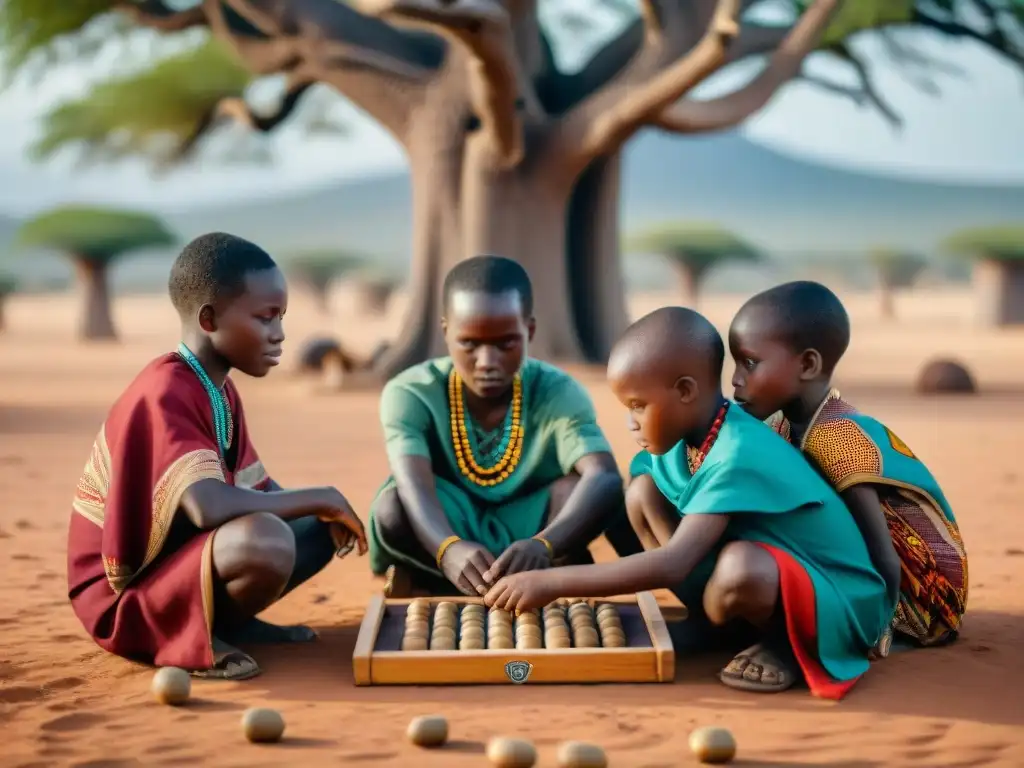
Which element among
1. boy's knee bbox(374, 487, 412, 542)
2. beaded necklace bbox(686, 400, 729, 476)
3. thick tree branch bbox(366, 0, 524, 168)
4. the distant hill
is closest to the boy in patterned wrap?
boy's knee bbox(374, 487, 412, 542)

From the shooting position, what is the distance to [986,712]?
3.38m

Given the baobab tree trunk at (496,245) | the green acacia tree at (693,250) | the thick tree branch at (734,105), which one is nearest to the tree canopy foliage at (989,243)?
the green acacia tree at (693,250)

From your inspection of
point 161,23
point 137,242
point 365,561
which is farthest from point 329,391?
point 137,242

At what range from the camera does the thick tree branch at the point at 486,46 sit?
8.98 m

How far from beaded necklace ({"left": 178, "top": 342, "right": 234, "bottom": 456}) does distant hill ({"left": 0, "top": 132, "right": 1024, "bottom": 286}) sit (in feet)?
279

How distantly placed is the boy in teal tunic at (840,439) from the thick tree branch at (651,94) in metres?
6.03

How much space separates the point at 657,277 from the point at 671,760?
76268 mm

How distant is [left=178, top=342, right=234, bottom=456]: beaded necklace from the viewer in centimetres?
383

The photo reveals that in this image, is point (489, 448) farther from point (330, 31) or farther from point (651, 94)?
point (330, 31)

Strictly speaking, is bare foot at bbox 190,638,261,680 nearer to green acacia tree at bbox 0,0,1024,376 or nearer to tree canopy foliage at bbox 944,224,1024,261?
green acacia tree at bbox 0,0,1024,376

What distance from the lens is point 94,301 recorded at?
81.0 feet

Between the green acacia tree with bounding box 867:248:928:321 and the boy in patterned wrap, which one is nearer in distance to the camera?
the boy in patterned wrap

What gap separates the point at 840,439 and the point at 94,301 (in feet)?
74.9

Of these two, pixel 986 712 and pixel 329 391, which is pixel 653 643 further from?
pixel 329 391
